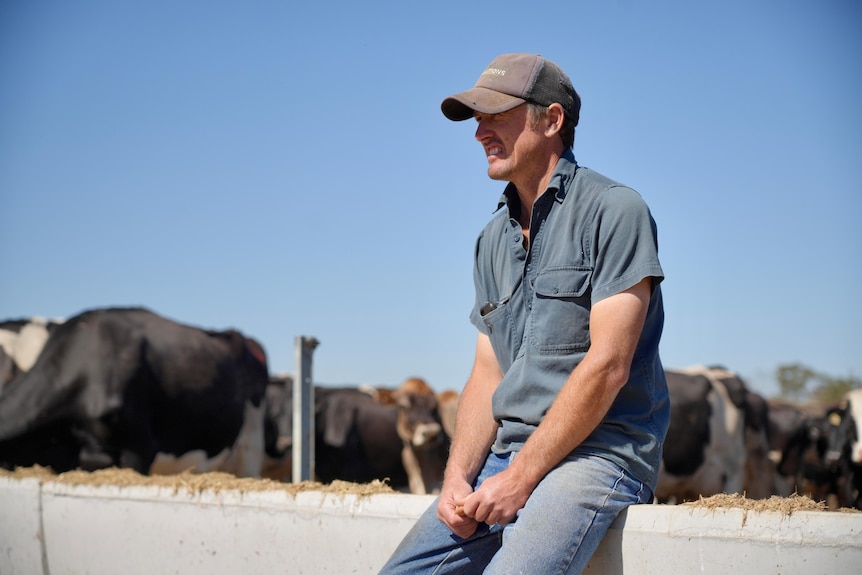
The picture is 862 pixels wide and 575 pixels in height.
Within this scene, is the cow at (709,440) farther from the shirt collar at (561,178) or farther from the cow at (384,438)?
the shirt collar at (561,178)

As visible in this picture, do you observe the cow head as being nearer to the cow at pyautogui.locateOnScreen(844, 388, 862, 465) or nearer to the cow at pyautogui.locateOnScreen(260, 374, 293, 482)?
the cow at pyautogui.locateOnScreen(260, 374, 293, 482)

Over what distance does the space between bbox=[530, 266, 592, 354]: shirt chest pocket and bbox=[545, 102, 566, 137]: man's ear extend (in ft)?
1.74

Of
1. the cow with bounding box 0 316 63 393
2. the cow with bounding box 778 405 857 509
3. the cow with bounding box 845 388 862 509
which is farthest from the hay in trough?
the cow with bounding box 778 405 857 509

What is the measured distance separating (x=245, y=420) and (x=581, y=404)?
32.5 feet

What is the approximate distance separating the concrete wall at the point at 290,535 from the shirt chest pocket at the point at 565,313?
581 mm

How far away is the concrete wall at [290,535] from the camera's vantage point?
113 inches

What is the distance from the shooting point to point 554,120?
11.6 ft

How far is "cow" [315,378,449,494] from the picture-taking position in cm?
1508

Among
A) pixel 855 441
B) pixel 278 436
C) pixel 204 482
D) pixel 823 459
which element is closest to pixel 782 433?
pixel 823 459

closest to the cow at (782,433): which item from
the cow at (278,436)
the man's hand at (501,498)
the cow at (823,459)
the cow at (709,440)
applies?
the cow at (823,459)

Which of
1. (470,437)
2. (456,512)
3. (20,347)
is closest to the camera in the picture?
(456,512)

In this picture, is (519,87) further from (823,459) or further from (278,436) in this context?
(823,459)

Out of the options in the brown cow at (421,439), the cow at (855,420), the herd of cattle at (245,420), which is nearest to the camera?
the herd of cattle at (245,420)

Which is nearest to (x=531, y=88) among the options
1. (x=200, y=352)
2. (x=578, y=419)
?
(x=578, y=419)
